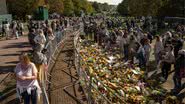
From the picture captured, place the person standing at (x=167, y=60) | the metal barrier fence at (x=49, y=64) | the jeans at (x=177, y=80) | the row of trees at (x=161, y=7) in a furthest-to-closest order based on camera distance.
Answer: the row of trees at (x=161, y=7) < the person standing at (x=167, y=60) < the jeans at (x=177, y=80) < the metal barrier fence at (x=49, y=64)

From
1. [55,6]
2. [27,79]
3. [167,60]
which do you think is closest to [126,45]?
[167,60]

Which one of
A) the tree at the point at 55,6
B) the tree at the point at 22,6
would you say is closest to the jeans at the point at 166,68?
the tree at the point at 22,6

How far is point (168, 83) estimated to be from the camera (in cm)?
1623

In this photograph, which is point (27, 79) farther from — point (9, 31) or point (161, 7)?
point (161, 7)

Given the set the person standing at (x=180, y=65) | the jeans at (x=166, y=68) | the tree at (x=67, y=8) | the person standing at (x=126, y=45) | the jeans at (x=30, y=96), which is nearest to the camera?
the jeans at (x=30, y=96)

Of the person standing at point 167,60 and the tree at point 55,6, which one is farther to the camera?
the tree at point 55,6

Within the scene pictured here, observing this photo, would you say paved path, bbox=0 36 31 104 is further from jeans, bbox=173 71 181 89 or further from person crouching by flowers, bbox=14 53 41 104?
jeans, bbox=173 71 181 89

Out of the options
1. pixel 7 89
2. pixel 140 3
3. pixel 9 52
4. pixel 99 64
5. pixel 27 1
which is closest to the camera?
pixel 7 89

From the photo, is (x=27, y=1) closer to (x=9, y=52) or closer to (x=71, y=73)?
(x=9, y=52)

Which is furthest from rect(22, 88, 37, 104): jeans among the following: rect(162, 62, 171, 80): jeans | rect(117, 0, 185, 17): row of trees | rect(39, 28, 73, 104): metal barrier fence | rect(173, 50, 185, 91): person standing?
rect(117, 0, 185, 17): row of trees

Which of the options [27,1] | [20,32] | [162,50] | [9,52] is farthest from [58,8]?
[162,50]

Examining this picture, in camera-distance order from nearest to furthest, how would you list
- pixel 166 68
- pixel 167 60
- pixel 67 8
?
pixel 167 60, pixel 166 68, pixel 67 8

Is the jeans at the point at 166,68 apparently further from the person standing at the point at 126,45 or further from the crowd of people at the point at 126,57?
the person standing at the point at 126,45

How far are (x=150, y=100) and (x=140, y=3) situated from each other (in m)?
51.5
